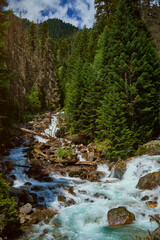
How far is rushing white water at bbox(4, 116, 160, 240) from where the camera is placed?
25.0ft

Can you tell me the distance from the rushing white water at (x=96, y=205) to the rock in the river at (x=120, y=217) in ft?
0.88

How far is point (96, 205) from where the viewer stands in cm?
1030

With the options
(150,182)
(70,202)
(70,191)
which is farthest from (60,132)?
(150,182)

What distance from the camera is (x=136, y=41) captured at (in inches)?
826

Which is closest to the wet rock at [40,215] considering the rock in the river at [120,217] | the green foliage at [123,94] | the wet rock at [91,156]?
the rock in the river at [120,217]

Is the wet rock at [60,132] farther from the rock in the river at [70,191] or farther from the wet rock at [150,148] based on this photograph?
the rock in the river at [70,191]

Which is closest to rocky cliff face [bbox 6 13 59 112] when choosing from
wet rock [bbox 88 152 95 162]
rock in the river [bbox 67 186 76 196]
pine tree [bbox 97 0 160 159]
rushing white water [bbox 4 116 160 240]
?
pine tree [bbox 97 0 160 159]

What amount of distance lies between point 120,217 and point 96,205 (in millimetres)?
2308

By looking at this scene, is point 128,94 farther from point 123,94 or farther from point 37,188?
point 37,188

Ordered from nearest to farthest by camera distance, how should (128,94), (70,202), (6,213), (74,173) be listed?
1. (6,213)
2. (70,202)
3. (74,173)
4. (128,94)

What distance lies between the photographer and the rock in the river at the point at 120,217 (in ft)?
26.6

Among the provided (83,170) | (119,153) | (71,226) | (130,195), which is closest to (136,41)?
(119,153)

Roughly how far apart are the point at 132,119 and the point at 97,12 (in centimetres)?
2634

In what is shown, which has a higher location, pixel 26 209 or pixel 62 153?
pixel 62 153
